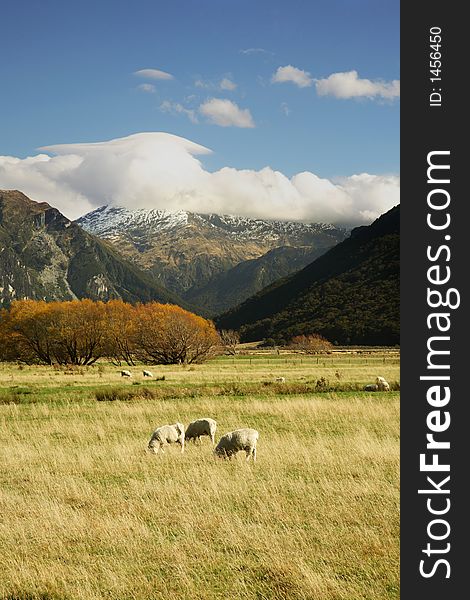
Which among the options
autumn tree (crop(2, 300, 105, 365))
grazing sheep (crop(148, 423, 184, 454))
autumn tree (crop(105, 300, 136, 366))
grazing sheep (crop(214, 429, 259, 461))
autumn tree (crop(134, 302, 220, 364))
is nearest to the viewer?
grazing sheep (crop(214, 429, 259, 461))

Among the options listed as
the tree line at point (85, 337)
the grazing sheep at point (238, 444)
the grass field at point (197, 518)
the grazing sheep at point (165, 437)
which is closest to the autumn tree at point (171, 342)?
the tree line at point (85, 337)

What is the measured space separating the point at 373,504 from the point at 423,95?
29.1 ft

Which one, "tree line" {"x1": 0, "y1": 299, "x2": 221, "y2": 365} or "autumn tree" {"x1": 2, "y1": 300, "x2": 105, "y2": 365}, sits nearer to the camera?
"autumn tree" {"x1": 2, "y1": 300, "x2": 105, "y2": 365}

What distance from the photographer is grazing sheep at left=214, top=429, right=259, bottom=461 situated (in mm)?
18047

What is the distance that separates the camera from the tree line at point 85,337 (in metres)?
101

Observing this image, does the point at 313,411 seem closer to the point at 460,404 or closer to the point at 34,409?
the point at 34,409

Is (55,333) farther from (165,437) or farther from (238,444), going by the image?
(238,444)

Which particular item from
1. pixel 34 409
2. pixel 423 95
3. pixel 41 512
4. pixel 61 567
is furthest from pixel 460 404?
pixel 34 409

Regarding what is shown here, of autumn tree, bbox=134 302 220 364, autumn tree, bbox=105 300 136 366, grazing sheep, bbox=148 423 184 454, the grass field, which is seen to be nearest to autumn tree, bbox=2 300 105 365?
autumn tree, bbox=105 300 136 366

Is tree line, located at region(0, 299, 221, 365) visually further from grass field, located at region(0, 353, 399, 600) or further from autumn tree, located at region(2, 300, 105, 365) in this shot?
grass field, located at region(0, 353, 399, 600)

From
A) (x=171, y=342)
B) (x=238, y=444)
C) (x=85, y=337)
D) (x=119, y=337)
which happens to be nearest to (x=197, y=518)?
(x=238, y=444)

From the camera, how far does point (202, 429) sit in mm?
21406

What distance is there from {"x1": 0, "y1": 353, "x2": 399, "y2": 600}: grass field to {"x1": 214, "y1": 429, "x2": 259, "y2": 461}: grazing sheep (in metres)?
0.52

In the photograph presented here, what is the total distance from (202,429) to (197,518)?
943 cm
